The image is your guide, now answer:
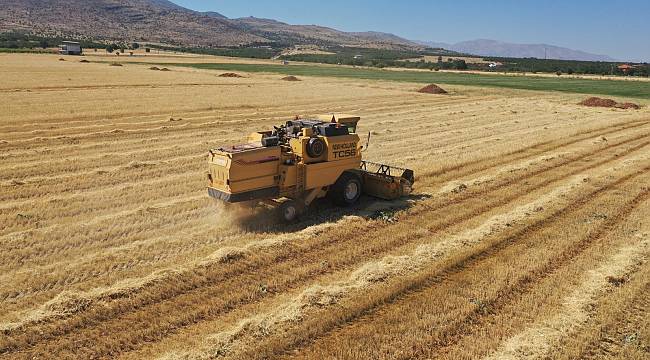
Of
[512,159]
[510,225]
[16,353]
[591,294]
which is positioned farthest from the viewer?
[512,159]

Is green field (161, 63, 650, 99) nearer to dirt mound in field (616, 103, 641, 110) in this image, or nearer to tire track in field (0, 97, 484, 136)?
dirt mound in field (616, 103, 641, 110)

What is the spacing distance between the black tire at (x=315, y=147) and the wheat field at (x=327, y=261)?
145 centimetres

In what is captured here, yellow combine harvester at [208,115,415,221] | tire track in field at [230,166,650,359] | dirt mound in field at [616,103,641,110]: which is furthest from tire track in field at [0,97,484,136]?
tire track in field at [230,166,650,359]

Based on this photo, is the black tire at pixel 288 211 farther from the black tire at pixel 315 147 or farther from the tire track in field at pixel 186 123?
the tire track in field at pixel 186 123

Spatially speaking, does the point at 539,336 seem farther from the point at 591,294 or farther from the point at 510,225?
the point at 510,225

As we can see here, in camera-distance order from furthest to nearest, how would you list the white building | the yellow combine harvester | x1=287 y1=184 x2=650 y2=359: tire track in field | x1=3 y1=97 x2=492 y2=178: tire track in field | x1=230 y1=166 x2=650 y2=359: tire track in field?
1. the white building
2. x1=3 y1=97 x2=492 y2=178: tire track in field
3. the yellow combine harvester
4. x1=287 y1=184 x2=650 y2=359: tire track in field
5. x1=230 y1=166 x2=650 y2=359: tire track in field

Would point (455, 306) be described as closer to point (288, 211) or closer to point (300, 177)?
point (288, 211)

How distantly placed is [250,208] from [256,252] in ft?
7.30

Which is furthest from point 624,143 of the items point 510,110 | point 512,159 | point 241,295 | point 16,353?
point 16,353

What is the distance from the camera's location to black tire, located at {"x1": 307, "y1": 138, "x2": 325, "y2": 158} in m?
11.6

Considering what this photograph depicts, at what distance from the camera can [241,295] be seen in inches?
325

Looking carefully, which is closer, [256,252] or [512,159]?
[256,252]

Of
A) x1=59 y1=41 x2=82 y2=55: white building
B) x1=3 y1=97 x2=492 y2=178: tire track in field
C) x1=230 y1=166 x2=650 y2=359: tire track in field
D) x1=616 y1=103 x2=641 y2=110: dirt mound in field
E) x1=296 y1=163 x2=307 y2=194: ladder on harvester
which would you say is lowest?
x1=230 y1=166 x2=650 y2=359: tire track in field

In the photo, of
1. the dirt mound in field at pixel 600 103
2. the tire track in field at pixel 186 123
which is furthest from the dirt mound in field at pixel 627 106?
the tire track in field at pixel 186 123
